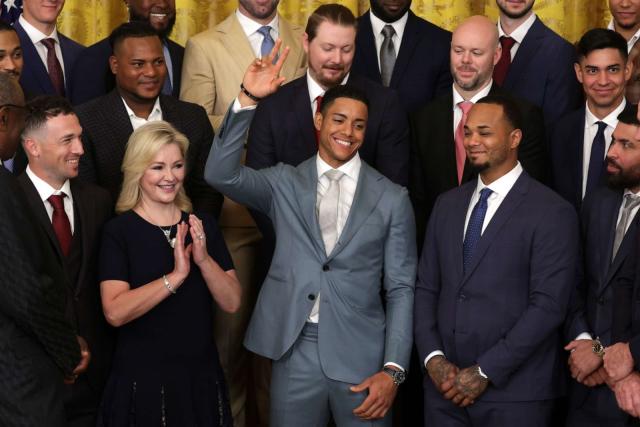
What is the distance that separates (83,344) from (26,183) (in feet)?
1.92

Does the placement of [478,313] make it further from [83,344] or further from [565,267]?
[83,344]

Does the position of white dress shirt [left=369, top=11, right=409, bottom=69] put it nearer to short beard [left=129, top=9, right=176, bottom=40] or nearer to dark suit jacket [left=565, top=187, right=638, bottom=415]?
short beard [left=129, top=9, right=176, bottom=40]

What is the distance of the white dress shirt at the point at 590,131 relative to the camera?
4406 mm

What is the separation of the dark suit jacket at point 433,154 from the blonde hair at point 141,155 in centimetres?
98

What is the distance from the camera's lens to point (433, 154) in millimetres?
4430

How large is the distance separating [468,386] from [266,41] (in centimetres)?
194

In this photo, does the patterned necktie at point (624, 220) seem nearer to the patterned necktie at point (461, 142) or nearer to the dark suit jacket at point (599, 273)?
the dark suit jacket at point (599, 273)

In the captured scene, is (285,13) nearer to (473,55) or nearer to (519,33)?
(519,33)

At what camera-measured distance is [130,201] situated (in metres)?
3.90

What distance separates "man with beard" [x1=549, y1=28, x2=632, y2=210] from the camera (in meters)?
4.39

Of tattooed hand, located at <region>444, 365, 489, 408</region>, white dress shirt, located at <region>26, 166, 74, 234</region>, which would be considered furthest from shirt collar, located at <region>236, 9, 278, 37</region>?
tattooed hand, located at <region>444, 365, 489, 408</region>

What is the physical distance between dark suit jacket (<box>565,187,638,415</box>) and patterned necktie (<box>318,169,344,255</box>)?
0.87 metres

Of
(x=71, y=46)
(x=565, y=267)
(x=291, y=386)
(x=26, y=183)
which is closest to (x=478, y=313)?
(x=565, y=267)

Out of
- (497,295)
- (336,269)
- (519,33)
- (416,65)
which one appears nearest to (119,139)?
(336,269)
